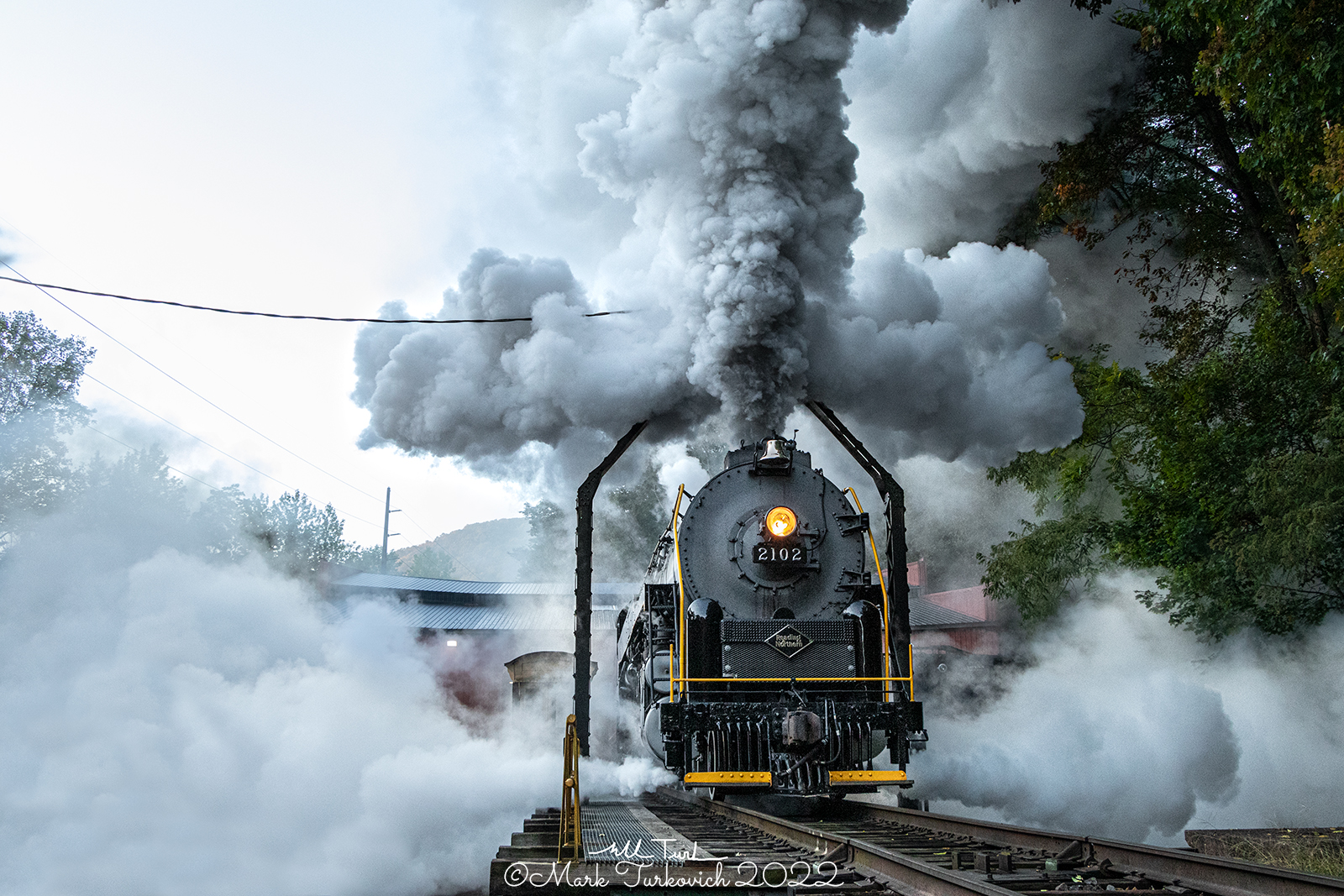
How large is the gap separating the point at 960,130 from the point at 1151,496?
221 inches

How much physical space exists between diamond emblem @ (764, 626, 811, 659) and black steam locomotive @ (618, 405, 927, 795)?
11 mm

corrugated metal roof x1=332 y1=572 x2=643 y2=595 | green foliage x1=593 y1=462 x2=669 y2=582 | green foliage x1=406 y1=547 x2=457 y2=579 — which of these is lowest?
corrugated metal roof x1=332 y1=572 x2=643 y2=595

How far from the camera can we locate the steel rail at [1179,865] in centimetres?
410

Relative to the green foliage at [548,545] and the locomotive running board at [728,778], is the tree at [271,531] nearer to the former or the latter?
the locomotive running board at [728,778]

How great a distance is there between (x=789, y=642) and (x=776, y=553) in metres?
0.80

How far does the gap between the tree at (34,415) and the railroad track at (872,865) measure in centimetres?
737

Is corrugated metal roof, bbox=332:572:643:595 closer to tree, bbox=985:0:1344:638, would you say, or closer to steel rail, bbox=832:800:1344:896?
tree, bbox=985:0:1344:638

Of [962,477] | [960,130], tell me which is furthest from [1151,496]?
[962,477]

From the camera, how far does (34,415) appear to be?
1529cm

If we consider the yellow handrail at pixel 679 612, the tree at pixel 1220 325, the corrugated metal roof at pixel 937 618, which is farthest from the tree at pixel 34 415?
the corrugated metal roof at pixel 937 618

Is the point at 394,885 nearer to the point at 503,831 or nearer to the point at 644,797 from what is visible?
the point at 503,831

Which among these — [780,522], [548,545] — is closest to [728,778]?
[780,522]

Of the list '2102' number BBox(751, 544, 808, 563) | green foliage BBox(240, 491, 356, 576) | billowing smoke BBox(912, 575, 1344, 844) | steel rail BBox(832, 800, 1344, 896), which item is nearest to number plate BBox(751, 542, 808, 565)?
'2102' number BBox(751, 544, 808, 563)

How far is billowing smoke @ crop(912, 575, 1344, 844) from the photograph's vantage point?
958 cm
